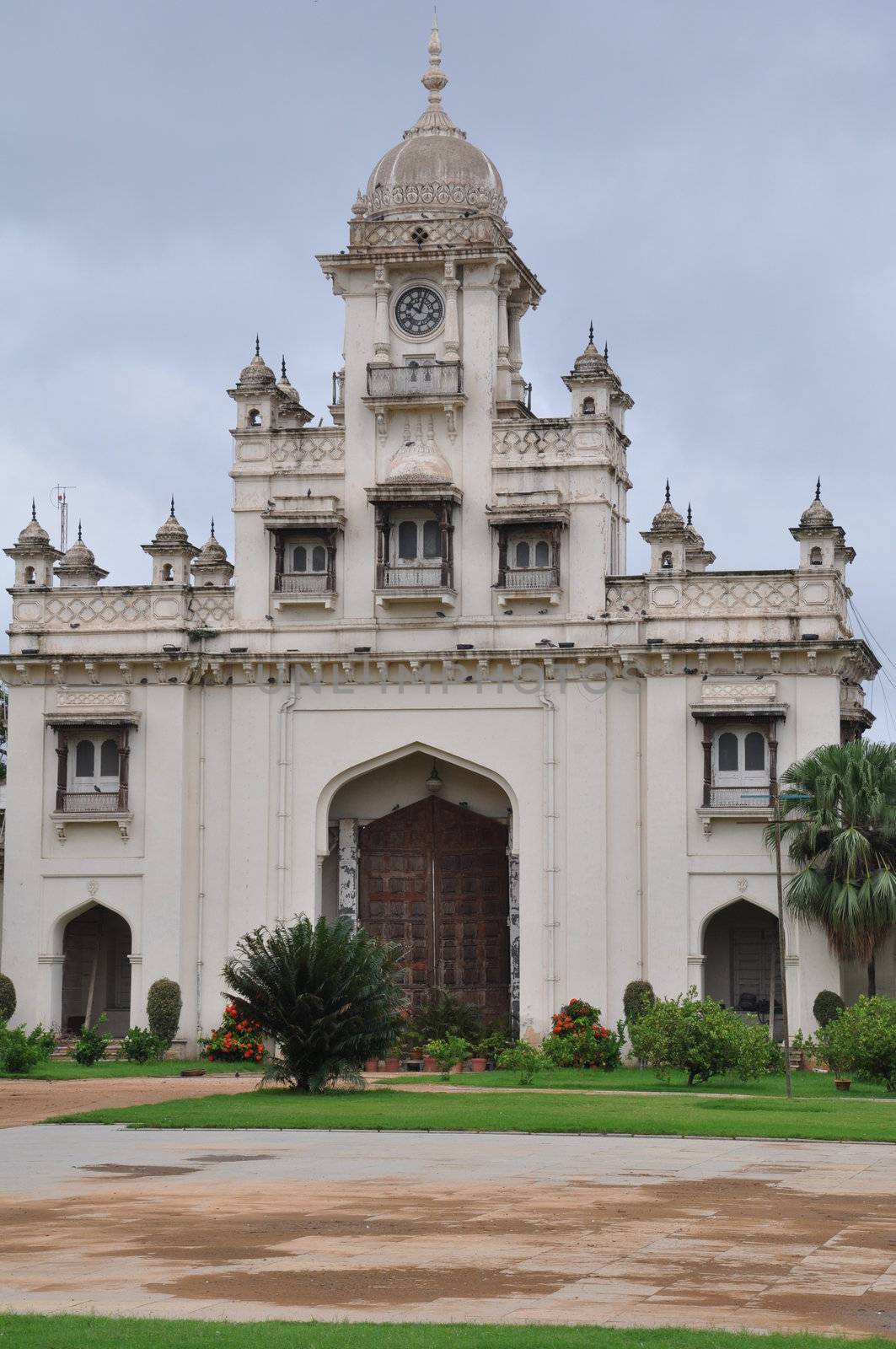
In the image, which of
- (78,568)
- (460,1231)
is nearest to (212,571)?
(78,568)

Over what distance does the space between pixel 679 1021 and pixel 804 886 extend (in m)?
6.39

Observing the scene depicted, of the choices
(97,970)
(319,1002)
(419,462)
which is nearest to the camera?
(319,1002)

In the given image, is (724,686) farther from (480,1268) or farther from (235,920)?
(480,1268)

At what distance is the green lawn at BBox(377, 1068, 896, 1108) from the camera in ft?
97.8

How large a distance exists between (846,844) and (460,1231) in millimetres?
21315

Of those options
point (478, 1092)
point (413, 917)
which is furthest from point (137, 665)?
point (478, 1092)

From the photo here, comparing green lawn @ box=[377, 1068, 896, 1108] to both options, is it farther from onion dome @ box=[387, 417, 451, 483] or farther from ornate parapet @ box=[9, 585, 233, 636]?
onion dome @ box=[387, 417, 451, 483]

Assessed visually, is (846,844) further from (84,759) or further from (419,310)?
(84,759)

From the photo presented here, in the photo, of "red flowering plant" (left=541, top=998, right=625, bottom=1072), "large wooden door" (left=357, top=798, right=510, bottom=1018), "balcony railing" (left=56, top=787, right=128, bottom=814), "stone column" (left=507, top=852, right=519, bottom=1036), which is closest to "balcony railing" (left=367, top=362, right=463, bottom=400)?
"large wooden door" (left=357, top=798, right=510, bottom=1018)

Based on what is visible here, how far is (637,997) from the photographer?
36500mm

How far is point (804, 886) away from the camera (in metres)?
35.8

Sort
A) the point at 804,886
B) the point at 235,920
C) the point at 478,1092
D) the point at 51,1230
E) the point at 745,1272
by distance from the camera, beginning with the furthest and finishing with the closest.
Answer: the point at 235,920, the point at 804,886, the point at 478,1092, the point at 51,1230, the point at 745,1272

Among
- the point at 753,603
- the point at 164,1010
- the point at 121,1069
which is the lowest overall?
the point at 121,1069

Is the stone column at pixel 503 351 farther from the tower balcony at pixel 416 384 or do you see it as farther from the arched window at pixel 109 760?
the arched window at pixel 109 760
